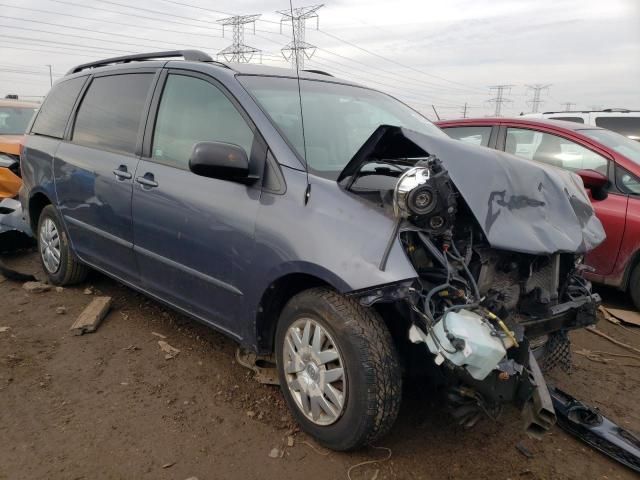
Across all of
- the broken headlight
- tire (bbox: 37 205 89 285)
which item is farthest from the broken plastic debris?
the broken headlight

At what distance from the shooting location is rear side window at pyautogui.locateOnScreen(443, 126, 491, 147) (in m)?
5.41

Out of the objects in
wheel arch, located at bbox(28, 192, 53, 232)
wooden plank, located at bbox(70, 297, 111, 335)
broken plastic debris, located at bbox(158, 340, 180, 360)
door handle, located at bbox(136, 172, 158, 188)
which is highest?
door handle, located at bbox(136, 172, 158, 188)

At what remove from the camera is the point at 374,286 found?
2.18 metres

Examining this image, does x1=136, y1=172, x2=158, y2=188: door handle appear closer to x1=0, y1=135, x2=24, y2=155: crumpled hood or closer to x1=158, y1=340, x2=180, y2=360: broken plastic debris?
x1=158, y1=340, x2=180, y2=360: broken plastic debris

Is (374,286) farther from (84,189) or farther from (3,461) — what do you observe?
(84,189)

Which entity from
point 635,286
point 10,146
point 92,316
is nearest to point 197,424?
point 92,316

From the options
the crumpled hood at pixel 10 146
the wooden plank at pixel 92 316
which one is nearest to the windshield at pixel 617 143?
the wooden plank at pixel 92 316

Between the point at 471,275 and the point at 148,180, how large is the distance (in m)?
2.08

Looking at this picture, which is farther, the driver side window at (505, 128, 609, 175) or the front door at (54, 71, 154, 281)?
the driver side window at (505, 128, 609, 175)

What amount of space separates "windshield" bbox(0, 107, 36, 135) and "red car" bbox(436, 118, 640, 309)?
22.6ft

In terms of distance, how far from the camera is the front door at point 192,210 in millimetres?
2777

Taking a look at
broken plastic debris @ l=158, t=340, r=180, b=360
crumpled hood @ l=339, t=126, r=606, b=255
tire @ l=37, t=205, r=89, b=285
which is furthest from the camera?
tire @ l=37, t=205, r=89, b=285

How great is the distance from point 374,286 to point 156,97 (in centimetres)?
212

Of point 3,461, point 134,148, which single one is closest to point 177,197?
point 134,148
